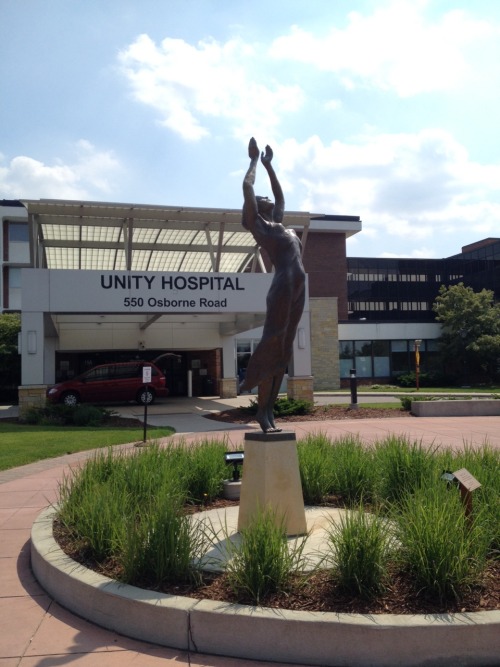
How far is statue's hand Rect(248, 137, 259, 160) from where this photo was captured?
7.17 metres

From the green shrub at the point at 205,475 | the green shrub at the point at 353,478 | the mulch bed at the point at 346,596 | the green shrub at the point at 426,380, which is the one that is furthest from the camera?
the green shrub at the point at 426,380

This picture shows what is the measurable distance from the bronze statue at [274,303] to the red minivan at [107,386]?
62.9ft

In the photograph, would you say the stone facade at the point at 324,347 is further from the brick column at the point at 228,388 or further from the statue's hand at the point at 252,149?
the statue's hand at the point at 252,149

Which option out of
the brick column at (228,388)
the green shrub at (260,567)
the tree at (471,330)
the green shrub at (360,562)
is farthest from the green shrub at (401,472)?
the tree at (471,330)

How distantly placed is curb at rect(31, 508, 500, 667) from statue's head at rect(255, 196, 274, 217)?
4.26 m

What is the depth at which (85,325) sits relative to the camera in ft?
101

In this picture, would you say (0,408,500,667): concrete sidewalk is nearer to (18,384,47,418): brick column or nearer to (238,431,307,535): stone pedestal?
(238,431,307,535): stone pedestal

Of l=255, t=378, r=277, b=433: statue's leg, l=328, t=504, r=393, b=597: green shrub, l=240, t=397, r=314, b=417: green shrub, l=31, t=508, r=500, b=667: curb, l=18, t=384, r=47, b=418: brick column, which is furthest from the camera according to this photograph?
l=240, t=397, r=314, b=417: green shrub

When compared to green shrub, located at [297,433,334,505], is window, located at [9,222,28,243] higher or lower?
higher

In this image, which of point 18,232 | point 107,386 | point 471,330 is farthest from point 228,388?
point 18,232

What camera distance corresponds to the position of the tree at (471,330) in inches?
1661

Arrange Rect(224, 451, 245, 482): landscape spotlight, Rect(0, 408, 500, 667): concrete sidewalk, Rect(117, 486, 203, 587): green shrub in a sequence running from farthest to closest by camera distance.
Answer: Rect(224, 451, 245, 482): landscape spotlight < Rect(117, 486, 203, 587): green shrub < Rect(0, 408, 500, 667): concrete sidewalk

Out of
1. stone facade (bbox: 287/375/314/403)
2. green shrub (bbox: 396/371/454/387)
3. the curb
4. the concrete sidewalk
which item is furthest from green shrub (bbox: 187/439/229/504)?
green shrub (bbox: 396/371/454/387)

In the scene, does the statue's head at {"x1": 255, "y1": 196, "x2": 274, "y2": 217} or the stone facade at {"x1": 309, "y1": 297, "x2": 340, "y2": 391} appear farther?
the stone facade at {"x1": 309, "y1": 297, "x2": 340, "y2": 391}
